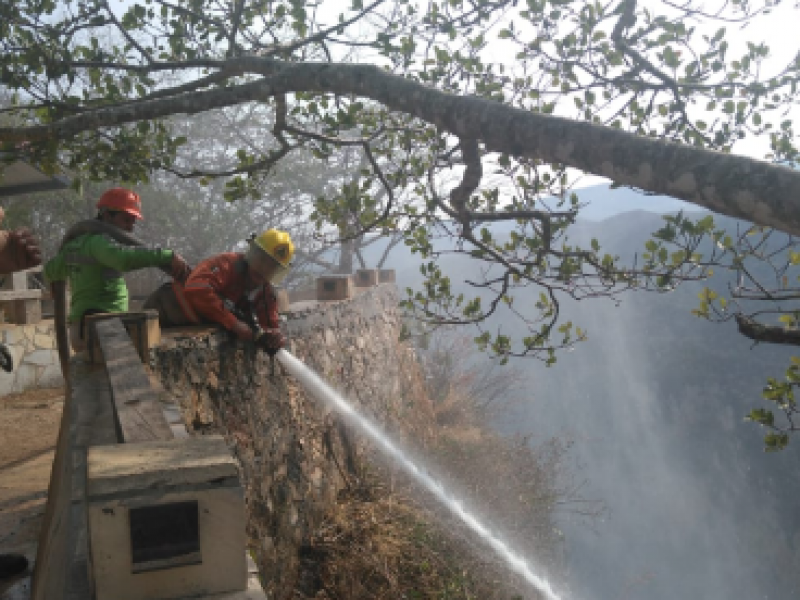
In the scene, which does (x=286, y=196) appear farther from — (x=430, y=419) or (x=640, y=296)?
(x=640, y=296)

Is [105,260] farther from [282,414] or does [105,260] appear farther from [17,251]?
[282,414]

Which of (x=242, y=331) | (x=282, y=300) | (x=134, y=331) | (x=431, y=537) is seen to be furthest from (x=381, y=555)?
(x=134, y=331)

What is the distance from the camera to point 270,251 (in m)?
4.59

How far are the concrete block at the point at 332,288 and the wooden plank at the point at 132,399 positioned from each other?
6.01 meters

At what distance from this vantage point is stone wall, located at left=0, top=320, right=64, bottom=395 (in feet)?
26.0

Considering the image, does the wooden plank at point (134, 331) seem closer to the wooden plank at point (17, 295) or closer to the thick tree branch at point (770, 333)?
the thick tree branch at point (770, 333)

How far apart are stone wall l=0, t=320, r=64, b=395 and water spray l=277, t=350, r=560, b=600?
378 centimetres

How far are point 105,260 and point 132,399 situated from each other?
6.55 feet

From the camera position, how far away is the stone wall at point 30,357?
7.93 metres

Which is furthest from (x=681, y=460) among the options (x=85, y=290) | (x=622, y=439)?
(x=85, y=290)

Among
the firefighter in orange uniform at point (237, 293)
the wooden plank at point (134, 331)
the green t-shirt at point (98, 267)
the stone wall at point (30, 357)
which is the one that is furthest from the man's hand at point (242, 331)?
the stone wall at point (30, 357)

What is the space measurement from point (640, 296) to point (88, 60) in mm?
39167

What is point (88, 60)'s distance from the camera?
15.7ft

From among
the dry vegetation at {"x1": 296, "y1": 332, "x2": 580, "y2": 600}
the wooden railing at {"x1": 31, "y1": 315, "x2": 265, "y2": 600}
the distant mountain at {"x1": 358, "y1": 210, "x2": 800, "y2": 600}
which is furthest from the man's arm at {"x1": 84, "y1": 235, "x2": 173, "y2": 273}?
the distant mountain at {"x1": 358, "y1": 210, "x2": 800, "y2": 600}
